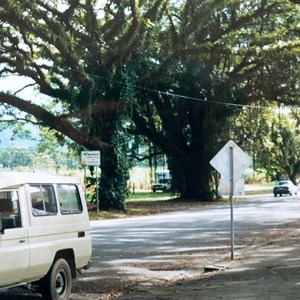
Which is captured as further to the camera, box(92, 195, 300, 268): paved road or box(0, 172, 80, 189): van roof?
box(92, 195, 300, 268): paved road

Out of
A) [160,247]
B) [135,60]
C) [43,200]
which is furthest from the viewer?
[135,60]

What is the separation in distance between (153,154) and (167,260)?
40.9 meters

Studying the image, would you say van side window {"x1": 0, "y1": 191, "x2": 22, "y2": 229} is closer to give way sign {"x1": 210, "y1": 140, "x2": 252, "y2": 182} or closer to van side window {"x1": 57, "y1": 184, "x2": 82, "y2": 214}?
van side window {"x1": 57, "y1": 184, "x2": 82, "y2": 214}

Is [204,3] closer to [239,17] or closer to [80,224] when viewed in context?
[239,17]

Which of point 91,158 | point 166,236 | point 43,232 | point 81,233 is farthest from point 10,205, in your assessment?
point 91,158

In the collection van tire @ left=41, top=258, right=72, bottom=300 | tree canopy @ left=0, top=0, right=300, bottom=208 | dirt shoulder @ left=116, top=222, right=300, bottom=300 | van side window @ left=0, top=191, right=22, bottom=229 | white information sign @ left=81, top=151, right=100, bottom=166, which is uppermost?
tree canopy @ left=0, top=0, right=300, bottom=208

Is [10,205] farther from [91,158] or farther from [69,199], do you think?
[91,158]

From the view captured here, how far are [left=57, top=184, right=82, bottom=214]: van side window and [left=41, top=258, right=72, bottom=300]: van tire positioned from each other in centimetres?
75

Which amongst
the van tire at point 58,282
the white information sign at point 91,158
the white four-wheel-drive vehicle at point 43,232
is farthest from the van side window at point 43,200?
Result: the white information sign at point 91,158

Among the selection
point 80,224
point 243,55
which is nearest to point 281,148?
point 243,55

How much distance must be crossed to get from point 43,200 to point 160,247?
10.0 m

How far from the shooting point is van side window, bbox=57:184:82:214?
35.4 ft

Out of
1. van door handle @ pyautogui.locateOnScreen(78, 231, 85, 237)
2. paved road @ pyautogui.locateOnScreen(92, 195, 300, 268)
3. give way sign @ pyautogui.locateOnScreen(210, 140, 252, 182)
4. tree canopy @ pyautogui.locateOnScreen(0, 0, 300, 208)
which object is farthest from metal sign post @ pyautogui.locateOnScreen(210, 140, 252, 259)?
tree canopy @ pyautogui.locateOnScreen(0, 0, 300, 208)

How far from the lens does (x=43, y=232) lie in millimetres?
10000
